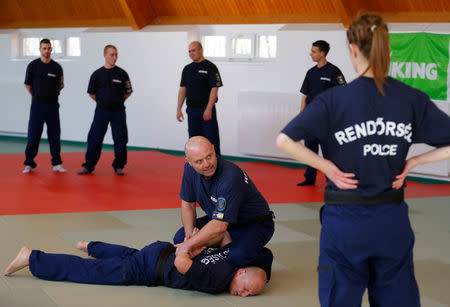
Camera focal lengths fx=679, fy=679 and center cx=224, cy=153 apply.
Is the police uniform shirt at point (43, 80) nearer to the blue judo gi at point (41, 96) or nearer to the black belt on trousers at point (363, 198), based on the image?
the blue judo gi at point (41, 96)

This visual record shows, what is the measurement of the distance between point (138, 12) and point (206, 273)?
921 centimetres

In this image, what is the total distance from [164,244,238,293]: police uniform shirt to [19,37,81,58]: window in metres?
10.3

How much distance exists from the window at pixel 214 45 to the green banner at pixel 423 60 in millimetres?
3391

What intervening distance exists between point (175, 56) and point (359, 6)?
145 inches

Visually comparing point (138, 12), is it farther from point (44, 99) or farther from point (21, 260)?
point (21, 260)

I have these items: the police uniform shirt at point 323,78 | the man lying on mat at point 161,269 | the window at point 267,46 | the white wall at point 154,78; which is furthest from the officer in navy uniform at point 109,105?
the man lying on mat at point 161,269

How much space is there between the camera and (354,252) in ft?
9.14

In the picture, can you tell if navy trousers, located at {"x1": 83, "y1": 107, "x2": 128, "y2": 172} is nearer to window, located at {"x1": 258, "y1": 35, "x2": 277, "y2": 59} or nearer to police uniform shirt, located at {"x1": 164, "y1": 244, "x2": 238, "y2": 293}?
window, located at {"x1": 258, "y1": 35, "x2": 277, "y2": 59}

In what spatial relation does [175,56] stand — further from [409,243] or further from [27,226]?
[409,243]

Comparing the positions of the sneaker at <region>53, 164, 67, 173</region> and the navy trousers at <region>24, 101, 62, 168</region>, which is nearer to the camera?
the navy trousers at <region>24, 101, 62, 168</region>

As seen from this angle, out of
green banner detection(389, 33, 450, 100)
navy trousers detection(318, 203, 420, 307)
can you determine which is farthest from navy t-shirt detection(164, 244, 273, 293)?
green banner detection(389, 33, 450, 100)

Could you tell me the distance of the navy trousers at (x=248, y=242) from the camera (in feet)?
14.8

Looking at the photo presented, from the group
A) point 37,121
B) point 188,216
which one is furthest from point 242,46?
point 188,216

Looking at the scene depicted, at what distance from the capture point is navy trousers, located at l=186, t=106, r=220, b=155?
9.68 metres
